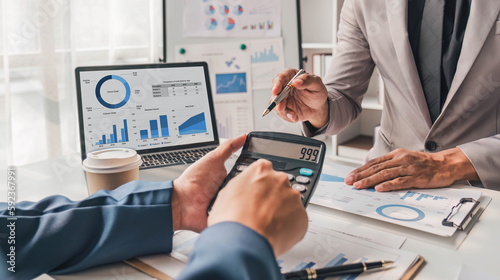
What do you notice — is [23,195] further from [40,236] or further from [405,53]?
[405,53]

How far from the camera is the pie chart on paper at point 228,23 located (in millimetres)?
1807

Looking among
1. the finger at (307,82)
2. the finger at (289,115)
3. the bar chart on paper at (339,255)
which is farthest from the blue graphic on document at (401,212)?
the finger at (289,115)

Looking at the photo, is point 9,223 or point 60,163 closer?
point 9,223

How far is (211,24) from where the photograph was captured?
1.82 metres

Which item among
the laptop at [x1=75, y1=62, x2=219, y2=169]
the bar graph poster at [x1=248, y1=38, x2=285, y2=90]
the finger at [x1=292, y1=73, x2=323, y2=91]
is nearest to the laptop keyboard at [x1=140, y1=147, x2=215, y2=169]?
the laptop at [x1=75, y1=62, x2=219, y2=169]

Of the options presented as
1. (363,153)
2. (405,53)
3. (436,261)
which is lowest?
(363,153)

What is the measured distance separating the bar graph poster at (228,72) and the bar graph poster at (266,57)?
0.03 m

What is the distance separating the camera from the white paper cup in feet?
2.70

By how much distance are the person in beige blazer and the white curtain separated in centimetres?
134

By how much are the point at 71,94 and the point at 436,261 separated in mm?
1939

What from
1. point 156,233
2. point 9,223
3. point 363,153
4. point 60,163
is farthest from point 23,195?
point 363,153

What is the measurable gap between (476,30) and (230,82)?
0.98 metres

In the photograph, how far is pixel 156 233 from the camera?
623mm

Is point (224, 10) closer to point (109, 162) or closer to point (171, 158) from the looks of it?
point (171, 158)
